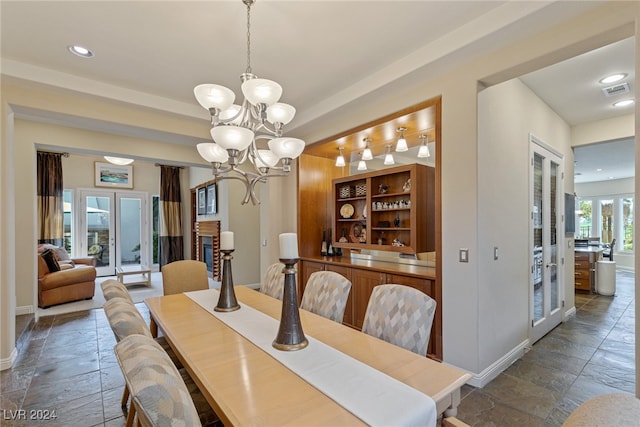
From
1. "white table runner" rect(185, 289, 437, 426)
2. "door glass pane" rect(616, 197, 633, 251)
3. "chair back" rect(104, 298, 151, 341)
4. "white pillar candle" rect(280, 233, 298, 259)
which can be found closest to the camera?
"white table runner" rect(185, 289, 437, 426)

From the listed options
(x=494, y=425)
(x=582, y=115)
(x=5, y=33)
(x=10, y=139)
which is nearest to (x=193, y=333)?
(x=494, y=425)

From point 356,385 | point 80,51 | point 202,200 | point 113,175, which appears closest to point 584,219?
point 202,200

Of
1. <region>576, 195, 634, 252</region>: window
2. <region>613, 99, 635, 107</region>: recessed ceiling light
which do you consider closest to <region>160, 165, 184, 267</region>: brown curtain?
<region>613, 99, 635, 107</region>: recessed ceiling light

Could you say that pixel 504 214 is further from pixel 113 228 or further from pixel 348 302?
pixel 113 228

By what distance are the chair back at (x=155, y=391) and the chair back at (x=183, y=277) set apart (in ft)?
7.86

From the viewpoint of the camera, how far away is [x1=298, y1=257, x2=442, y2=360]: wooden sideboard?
2.71 metres

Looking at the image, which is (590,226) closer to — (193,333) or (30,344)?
(193,333)

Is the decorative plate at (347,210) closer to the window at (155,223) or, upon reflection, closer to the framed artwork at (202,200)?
the framed artwork at (202,200)

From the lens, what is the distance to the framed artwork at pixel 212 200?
6847 mm

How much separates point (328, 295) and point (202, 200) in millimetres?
6351

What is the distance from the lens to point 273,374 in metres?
1.29

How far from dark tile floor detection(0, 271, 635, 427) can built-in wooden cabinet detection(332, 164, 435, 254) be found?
1.43 meters

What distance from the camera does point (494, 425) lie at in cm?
199

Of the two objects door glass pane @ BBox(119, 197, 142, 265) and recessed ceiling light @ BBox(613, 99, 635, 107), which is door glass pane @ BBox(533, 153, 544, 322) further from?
door glass pane @ BBox(119, 197, 142, 265)
